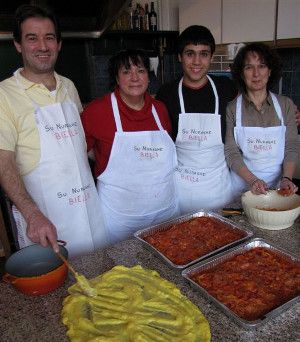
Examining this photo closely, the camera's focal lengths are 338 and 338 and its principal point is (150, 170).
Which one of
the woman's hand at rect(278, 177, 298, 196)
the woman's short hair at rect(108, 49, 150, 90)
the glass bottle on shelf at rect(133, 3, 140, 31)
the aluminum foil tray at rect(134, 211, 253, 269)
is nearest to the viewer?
the aluminum foil tray at rect(134, 211, 253, 269)

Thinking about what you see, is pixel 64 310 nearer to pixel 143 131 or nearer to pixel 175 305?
pixel 175 305

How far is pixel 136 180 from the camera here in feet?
5.60

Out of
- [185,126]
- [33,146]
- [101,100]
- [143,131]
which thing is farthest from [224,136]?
[33,146]

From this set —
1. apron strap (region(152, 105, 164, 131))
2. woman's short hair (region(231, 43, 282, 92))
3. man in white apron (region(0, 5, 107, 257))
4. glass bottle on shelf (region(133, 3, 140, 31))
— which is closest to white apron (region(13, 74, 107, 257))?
man in white apron (region(0, 5, 107, 257))

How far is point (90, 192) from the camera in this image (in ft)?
5.32

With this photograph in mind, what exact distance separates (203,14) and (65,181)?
255 cm

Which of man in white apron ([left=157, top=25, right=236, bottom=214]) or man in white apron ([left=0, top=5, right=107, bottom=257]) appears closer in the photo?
man in white apron ([left=0, top=5, right=107, bottom=257])

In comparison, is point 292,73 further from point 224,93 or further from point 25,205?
point 25,205

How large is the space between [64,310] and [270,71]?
1.47 metres

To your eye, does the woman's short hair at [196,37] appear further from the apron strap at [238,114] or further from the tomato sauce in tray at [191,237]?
the tomato sauce in tray at [191,237]

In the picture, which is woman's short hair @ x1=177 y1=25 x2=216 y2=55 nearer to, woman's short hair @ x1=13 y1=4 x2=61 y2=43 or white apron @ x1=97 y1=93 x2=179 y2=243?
white apron @ x1=97 y1=93 x2=179 y2=243

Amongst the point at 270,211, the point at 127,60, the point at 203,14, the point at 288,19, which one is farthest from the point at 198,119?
the point at 203,14

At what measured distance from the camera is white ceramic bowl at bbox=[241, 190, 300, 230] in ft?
4.05

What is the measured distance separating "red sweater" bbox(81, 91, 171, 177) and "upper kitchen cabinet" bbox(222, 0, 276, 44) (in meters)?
1.68
